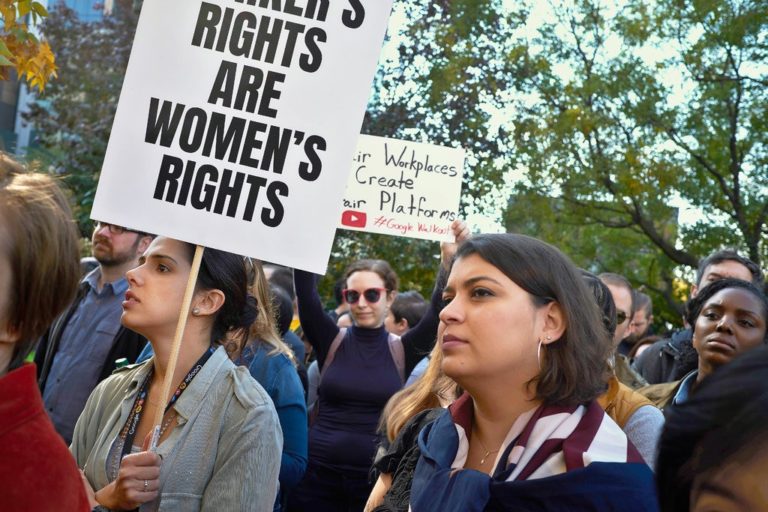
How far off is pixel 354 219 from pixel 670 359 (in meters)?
2.25

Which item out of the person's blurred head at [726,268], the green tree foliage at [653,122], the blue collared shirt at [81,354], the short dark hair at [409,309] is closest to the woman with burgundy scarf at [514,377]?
the blue collared shirt at [81,354]

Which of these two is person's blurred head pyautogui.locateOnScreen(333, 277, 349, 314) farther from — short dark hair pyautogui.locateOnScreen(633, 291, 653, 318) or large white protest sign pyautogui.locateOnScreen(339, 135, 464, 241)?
short dark hair pyautogui.locateOnScreen(633, 291, 653, 318)

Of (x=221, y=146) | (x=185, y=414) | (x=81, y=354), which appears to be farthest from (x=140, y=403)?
(x=81, y=354)

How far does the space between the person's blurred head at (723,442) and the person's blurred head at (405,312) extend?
7.91 metres

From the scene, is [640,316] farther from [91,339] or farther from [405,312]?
[91,339]

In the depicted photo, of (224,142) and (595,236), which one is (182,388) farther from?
(595,236)

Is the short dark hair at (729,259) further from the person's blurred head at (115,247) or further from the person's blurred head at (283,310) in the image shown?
the person's blurred head at (115,247)

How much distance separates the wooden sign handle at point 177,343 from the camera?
3572 mm

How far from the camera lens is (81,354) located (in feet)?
18.3

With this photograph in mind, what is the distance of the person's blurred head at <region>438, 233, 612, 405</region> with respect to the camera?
10.9 feet

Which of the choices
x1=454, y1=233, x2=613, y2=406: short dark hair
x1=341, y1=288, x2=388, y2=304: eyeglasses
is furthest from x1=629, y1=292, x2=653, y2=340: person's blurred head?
x1=454, y1=233, x2=613, y2=406: short dark hair

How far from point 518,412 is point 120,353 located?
9.31ft

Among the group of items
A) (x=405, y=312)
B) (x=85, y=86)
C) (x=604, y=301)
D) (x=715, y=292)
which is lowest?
(x=405, y=312)

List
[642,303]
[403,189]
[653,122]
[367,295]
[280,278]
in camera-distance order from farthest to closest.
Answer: [653,122], [642,303], [280,278], [367,295], [403,189]
